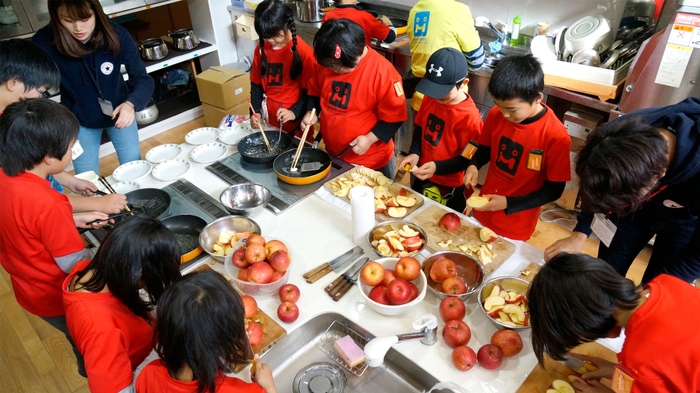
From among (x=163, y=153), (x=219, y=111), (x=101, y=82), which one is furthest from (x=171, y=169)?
(x=219, y=111)

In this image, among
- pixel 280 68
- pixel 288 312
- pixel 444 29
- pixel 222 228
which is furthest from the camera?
pixel 444 29

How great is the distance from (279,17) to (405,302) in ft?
5.38

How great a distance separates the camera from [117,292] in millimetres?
1269

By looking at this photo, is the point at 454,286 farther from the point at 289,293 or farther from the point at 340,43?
the point at 340,43

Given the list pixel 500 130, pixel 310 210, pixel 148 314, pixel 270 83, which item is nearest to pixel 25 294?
pixel 148 314

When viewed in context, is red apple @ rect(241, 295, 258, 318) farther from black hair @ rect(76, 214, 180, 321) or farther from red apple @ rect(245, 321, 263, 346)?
black hair @ rect(76, 214, 180, 321)

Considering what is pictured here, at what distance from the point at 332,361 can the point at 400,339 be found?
255 millimetres

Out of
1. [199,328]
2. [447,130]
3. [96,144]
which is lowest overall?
[96,144]

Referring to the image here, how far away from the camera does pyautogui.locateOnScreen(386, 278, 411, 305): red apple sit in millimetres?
1386

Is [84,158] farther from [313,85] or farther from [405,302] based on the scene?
[405,302]

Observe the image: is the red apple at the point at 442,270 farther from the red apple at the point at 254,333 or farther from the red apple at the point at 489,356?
the red apple at the point at 254,333

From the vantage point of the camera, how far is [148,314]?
137cm

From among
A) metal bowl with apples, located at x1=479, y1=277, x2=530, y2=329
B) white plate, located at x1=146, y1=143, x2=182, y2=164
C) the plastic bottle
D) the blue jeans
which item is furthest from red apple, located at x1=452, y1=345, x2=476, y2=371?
the plastic bottle

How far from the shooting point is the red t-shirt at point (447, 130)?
2082 mm
